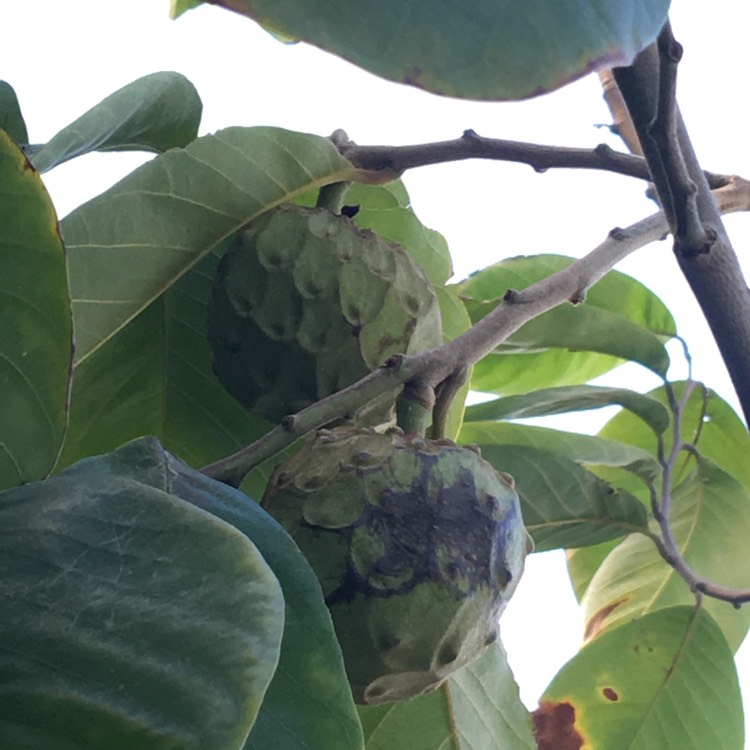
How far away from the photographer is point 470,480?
890 mm

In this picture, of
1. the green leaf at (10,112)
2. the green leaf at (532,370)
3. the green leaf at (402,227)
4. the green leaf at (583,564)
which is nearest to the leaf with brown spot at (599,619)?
the green leaf at (583,564)

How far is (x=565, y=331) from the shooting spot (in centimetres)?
147

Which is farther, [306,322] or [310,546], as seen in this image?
[306,322]

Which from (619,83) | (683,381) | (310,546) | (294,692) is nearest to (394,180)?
(619,83)

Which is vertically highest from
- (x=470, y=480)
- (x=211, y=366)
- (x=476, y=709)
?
(x=211, y=366)

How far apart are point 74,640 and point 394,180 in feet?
2.38

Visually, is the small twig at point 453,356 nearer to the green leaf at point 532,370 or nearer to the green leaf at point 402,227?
the green leaf at point 402,227

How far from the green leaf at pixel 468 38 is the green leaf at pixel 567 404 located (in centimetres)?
81

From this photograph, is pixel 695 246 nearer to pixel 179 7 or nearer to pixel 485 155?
pixel 485 155

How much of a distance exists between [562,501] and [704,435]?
55 cm

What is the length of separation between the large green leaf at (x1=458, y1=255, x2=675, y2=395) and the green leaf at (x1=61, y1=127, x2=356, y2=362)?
481 millimetres

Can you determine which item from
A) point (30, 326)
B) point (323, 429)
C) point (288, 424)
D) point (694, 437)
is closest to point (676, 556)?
point (694, 437)

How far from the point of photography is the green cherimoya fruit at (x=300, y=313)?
1.06 meters

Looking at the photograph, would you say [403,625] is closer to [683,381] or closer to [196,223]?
[196,223]
